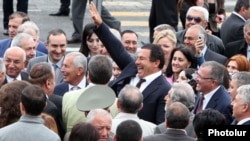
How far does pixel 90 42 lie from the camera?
1418 cm

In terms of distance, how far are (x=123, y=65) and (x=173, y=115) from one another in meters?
2.73

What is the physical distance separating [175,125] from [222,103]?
1827 mm

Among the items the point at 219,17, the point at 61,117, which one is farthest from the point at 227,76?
the point at 219,17

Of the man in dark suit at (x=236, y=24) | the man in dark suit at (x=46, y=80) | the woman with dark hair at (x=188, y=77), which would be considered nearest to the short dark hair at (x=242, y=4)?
the man in dark suit at (x=236, y=24)

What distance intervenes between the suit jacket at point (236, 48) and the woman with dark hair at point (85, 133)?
6.01m

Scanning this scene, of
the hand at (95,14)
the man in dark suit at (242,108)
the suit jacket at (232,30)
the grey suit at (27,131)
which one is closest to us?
the grey suit at (27,131)

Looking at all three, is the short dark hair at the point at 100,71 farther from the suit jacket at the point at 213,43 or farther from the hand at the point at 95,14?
the suit jacket at the point at 213,43

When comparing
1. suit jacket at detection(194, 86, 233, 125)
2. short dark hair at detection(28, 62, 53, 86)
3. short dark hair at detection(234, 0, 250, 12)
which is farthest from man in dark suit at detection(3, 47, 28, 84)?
short dark hair at detection(234, 0, 250, 12)

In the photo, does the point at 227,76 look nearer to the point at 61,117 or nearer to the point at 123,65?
the point at 123,65

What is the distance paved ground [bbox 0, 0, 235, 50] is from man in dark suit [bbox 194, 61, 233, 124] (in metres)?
6.98

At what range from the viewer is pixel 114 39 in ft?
41.5

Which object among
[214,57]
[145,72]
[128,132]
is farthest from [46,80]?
[214,57]

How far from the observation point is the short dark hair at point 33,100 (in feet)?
32.5

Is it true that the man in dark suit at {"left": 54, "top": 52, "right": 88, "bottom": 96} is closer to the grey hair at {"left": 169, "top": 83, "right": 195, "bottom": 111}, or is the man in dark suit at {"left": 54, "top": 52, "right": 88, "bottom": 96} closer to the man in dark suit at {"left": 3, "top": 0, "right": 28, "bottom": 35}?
the grey hair at {"left": 169, "top": 83, "right": 195, "bottom": 111}
